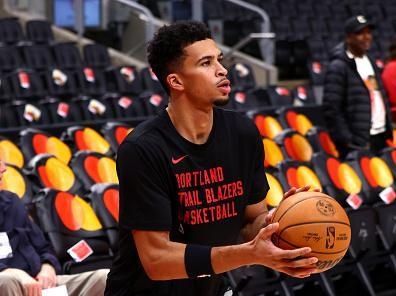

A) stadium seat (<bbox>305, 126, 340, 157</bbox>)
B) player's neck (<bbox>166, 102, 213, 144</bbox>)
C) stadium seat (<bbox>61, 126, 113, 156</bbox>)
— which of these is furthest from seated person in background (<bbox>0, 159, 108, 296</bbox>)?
stadium seat (<bbox>305, 126, 340, 157</bbox>)

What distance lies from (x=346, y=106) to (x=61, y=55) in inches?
163

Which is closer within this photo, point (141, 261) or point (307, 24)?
point (141, 261)

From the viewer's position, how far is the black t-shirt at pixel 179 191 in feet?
7.69

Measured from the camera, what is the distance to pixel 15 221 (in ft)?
12.4

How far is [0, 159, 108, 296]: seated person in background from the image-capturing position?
3.58 m

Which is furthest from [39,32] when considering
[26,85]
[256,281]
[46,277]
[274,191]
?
[46,277]

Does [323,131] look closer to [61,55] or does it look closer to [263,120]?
[263,120]

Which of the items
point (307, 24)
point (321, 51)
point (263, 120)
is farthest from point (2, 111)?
point (307, 24)

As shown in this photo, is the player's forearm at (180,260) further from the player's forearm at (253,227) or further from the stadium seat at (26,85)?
the stadium seat at (26,85)

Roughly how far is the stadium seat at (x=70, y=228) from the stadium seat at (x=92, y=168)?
541 millimetres

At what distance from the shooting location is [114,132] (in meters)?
6.13

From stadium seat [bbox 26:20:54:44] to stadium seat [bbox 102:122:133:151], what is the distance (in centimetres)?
400

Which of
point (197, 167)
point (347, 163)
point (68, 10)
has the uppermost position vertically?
point (68, 10)

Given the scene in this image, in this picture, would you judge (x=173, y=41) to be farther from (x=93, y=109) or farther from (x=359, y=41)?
(x=93, y=109)
